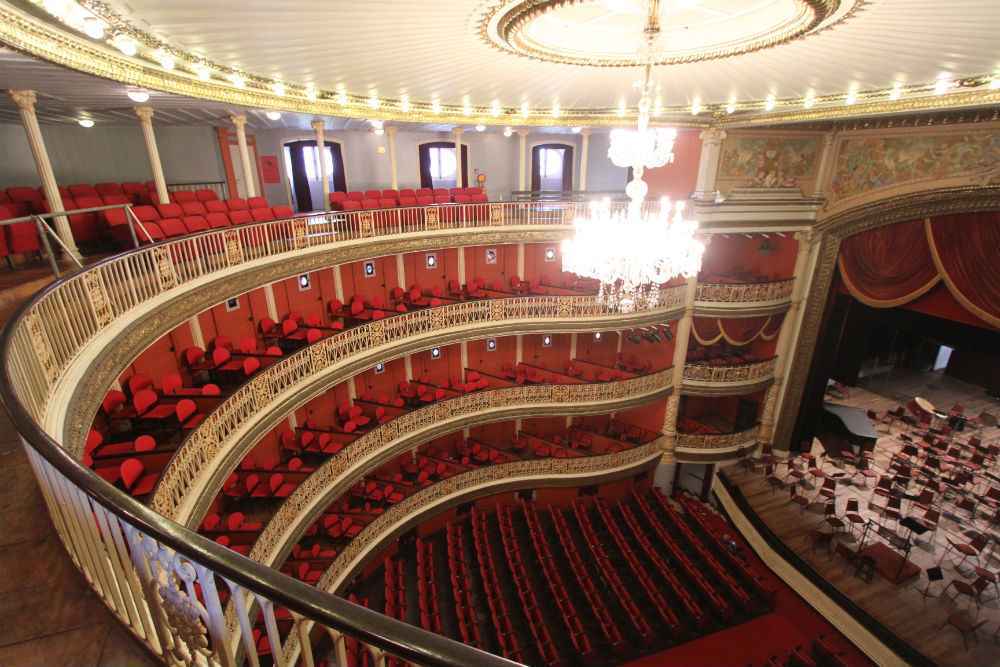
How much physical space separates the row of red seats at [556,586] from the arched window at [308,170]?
1271cm

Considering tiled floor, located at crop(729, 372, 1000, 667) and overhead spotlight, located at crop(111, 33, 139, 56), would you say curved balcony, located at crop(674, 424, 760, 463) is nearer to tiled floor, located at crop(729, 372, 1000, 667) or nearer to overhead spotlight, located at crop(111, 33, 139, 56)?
tiled floor, located at crop(729, 372, 1000, 667)

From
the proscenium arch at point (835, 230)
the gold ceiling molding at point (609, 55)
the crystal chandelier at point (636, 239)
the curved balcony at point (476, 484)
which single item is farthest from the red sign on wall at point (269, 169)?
the proscenium arch at point (835, 230)

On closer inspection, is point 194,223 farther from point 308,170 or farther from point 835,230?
point 835,230

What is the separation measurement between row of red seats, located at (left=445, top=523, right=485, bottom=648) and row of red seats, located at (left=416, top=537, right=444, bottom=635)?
0.46m

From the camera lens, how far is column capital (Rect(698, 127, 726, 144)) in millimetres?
13098

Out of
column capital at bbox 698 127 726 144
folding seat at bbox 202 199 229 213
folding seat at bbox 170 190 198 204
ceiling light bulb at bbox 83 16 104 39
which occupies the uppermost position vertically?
ceiling light bulb at bbox 83 16 104 39

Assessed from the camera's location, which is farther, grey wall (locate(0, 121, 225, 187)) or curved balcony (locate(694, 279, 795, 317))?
curved balcony (locate(694, 279, 795, 317))

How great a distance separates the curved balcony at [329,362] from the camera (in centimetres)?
655

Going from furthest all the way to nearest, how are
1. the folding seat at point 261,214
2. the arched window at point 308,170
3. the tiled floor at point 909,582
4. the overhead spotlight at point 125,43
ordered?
the arched window at point 308,170 < the folding seat at point 261,214 < the tiled floor at point 909,582 < the overhead spotlight at point 125,43

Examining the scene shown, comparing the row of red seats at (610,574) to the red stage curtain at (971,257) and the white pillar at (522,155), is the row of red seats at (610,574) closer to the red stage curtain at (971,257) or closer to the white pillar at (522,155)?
the red stage curtain at (971,257)

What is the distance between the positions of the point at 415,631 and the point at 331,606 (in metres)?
0.27

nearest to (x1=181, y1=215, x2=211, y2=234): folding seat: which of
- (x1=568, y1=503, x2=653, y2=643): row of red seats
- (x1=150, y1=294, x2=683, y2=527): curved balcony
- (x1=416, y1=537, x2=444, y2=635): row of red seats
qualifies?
(x1=150, y1=294, x2=683, y2=527): curved balcony

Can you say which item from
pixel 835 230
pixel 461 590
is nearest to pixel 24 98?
pixel 461 590

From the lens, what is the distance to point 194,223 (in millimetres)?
9609
